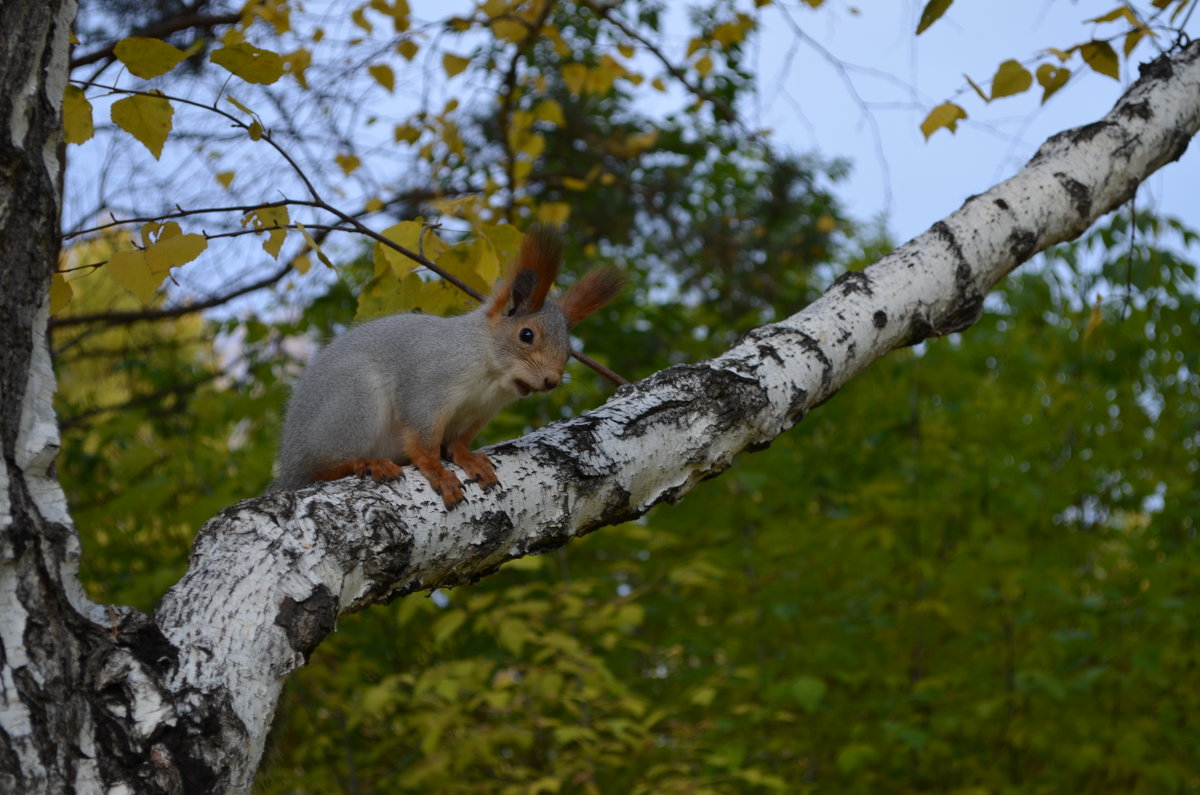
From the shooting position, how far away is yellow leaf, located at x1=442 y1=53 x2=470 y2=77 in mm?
3733

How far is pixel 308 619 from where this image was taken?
123 centimetres

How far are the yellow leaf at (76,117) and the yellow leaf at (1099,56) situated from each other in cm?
194

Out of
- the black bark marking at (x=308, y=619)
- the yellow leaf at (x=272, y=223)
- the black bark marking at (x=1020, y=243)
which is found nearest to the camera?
the black bark marking at (x=308, y=619)

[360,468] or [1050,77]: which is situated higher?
[1050,77]

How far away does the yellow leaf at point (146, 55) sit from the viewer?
5.25 feet

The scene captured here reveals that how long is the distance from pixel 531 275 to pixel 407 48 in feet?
6.40

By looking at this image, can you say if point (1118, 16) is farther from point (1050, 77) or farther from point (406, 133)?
point (406, 133)

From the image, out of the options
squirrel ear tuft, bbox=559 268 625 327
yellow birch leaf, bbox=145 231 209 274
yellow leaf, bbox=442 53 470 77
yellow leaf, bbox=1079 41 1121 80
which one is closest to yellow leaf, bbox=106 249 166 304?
yellow birch leaf, bbox=145 231 209 274

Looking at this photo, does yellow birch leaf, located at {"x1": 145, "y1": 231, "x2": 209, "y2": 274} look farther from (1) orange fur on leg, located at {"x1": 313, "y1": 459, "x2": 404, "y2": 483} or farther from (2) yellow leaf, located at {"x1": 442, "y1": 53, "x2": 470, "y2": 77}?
(2) yellow leaf, located at {"x1": 442, "y1": 53, "x2": 470, "y2": 77}

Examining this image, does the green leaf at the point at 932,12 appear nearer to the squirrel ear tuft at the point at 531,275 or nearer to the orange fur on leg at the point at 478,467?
the squirrel ear tuft at the point at 531,275

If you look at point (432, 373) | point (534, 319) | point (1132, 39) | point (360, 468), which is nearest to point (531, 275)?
point (534, 319)

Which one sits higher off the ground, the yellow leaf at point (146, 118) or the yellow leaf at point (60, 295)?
the yellow leaf at point (146, 118)

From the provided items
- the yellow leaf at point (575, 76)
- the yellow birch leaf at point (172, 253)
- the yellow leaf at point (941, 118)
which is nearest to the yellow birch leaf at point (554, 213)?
the yellow leaf at point (575, 76)

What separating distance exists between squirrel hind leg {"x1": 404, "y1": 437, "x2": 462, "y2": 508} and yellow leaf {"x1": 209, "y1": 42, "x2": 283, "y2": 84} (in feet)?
2.29
